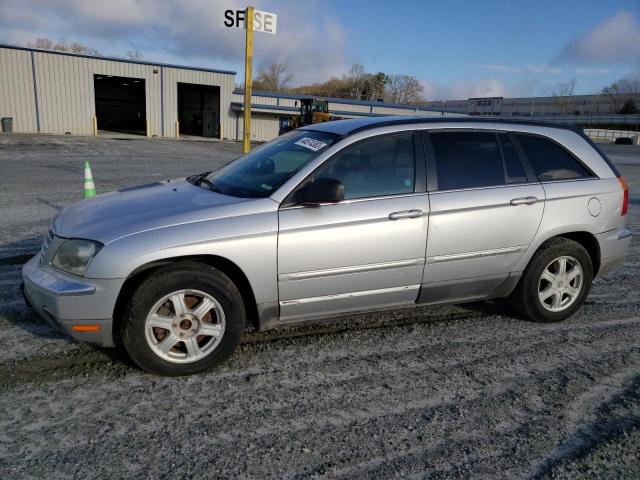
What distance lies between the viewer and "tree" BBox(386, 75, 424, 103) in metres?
124

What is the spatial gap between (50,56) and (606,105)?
10603cm

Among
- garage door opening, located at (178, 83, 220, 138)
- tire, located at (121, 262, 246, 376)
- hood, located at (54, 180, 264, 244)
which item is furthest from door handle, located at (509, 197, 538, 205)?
garage door opening, located at (178, 83, 220, 138)

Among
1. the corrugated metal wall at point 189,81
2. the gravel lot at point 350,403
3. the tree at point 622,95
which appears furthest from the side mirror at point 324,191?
the tree at point 622,95

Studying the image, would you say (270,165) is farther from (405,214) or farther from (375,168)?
(405,214)

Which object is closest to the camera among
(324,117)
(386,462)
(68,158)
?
(386,462)

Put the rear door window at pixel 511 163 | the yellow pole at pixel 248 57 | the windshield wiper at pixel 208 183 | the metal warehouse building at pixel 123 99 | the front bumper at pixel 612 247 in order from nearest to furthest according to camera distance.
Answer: the windshield wiper at pixel 208 183, the rear door window at pixel 511 163, the front bumper at pixel 612 247, the yellow pole at pixel 248 57, the metal warehouse building at pixel 123 99

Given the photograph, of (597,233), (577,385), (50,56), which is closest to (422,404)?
(577,385)

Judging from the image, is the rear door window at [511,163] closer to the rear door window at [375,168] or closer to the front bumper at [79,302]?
the rear door window at [375,168]

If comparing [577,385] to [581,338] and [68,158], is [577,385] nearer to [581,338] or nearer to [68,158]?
[581,338]

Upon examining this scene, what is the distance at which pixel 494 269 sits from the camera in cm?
410

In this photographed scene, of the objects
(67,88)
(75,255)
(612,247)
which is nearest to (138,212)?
(75,255)

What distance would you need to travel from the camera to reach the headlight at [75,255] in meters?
3.10

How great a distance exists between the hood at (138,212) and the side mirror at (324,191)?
404 mm

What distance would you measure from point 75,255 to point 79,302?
32cm
